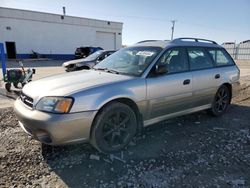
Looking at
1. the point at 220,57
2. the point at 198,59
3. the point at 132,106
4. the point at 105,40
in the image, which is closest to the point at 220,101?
the point at 220,57

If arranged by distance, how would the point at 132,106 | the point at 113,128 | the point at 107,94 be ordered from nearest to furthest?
the point at 107,94 < the point at 113,128 < the point at 132,106

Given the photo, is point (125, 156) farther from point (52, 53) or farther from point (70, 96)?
point (52, 53)

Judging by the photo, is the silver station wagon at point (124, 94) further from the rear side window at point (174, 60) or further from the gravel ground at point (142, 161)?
the gravel ground at point (142, 161)

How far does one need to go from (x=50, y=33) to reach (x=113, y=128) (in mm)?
29483

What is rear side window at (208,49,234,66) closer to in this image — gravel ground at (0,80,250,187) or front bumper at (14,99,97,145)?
gravel ground at (0,80,250,187)

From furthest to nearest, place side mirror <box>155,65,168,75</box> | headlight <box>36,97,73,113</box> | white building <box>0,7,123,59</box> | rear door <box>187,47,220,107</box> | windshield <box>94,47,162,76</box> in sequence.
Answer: white building <box>0,7,123,59</box>, rear door <box>187,47,220,107</box>, windshield <box>94,47,162,76</box>, side mirror <box>155,65,168,75</box>, headlight <box>36,97,73,113</box>

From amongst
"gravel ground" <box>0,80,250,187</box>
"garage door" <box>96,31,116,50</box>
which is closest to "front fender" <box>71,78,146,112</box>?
"gravel ground" <box>0,80,250,187</box>

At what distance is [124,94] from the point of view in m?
3.38

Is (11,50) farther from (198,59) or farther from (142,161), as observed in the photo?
(142,161)

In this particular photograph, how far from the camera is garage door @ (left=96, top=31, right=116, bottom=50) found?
34.6 m

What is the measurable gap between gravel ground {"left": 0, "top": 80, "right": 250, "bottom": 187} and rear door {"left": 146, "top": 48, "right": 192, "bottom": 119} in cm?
52

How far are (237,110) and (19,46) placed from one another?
27883mm

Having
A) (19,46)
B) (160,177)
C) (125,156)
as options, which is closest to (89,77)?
(125,156)

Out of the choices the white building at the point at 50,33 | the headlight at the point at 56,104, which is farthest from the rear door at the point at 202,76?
the white building at the point at 50,33
